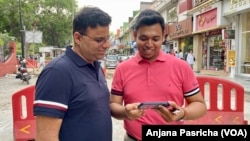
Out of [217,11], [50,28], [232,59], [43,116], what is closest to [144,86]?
[43,116]

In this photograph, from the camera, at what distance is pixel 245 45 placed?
16641 millimetres

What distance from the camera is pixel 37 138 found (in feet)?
5.63

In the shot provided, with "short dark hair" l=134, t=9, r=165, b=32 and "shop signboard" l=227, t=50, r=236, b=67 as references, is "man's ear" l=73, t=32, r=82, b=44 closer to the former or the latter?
"short dark hair" l=134, t=9, r=165, b=32

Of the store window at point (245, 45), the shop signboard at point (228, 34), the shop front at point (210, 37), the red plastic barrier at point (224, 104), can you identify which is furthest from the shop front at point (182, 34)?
the red plastic barrier at point (224, 104)

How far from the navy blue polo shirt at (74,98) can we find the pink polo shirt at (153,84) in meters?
0.28

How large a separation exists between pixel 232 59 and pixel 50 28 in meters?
36.0

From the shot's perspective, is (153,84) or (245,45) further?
(245,45)

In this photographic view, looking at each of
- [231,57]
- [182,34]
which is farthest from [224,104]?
[182,34]

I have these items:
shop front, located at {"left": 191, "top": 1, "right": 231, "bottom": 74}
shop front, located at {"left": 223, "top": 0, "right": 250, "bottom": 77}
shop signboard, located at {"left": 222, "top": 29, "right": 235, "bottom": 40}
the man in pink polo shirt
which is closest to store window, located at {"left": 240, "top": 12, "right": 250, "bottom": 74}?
shop front, located at {"left": 223, "top": 0, "right": 250, "bottom": 77}

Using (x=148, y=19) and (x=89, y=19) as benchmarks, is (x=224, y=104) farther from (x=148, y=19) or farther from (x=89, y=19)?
(x=89, y=19)

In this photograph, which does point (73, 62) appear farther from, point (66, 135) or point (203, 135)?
point (203, 135)

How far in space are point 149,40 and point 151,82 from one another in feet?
0.96

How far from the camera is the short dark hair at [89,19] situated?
1845 mm

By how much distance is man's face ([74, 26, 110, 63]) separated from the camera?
1.87 meters
